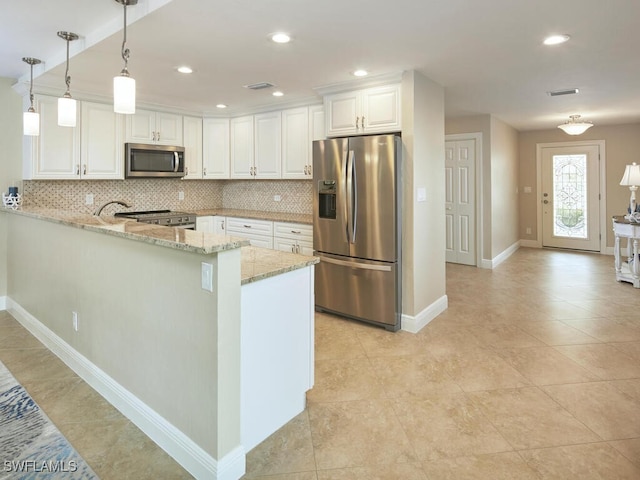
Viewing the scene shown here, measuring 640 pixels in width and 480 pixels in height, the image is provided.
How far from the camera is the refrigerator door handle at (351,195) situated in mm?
3738

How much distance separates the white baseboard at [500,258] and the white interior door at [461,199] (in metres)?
0.20

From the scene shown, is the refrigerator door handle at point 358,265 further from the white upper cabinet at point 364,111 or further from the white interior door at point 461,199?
the white interior door at point 461,199

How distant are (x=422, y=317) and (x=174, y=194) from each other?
376 centimetres

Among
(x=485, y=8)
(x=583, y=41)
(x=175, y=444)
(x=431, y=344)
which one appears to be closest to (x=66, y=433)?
(x=175, y=444)

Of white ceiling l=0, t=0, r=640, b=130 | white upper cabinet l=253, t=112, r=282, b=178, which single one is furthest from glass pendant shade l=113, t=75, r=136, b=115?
white upper cabinet l=253, t=112, r=282, b=178

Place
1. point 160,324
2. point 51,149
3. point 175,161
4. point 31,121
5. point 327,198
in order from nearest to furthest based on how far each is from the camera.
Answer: point 160,324, point 31,121, point 327,198, point 51,149, point 175,161

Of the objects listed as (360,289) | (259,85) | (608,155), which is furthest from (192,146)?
(608,155)

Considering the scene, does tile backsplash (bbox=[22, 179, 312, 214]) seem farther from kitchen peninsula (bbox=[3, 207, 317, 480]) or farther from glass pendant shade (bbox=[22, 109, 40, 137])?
kitchen peninsula (bbox=[3, 207, 317, 480])

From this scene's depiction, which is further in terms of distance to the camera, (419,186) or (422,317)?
(422,317)

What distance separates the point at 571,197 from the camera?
775cm

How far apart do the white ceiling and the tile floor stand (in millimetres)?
2292

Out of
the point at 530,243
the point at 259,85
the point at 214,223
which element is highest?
the point at 259,85

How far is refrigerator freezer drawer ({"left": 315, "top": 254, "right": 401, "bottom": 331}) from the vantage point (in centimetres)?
368

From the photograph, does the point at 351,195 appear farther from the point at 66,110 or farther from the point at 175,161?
the point at 175,161
